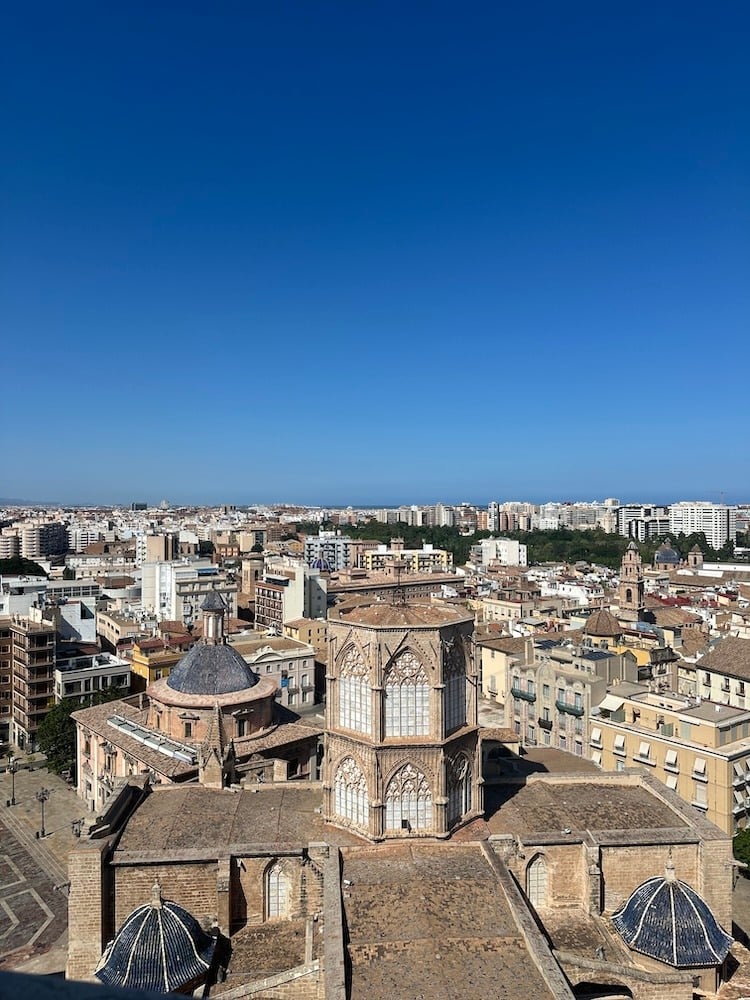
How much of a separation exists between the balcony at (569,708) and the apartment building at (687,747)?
2.42 m

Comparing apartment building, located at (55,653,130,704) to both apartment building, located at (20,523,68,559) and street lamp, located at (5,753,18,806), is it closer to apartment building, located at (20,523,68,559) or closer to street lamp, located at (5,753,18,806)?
street lamp, located at (5,753,18,806)

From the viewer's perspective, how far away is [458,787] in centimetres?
1814

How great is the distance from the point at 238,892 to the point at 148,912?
2.40 metres

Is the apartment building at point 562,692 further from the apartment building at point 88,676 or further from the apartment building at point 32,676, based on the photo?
the apartment building at point 32,676

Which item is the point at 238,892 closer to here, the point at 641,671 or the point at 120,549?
the point at 641,671

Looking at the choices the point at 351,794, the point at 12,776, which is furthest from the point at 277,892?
the point at 12,776

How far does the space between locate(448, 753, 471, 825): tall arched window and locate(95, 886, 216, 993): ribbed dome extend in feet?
21.3

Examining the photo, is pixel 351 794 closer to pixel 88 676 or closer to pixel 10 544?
pixel 88 676

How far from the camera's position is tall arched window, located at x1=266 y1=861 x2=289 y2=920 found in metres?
17.1

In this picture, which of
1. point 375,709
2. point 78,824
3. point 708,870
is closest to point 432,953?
point 375,709

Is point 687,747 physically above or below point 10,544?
below

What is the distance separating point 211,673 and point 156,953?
684 inches

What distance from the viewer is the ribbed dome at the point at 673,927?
50.2ft

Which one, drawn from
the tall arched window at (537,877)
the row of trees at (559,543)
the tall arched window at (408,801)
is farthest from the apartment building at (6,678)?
the row of trees at (559,543)
